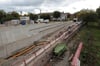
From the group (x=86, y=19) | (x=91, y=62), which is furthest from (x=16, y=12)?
(x=91, y=62)

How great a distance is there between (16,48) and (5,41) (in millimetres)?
1454

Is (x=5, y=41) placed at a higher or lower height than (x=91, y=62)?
higher

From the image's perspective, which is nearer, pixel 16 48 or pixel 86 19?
pixel 16 48

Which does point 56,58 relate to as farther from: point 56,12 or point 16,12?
point 56,12

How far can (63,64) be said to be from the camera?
18.9 m

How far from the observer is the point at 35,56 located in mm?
18641

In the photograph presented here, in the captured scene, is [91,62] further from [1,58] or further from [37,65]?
[1,58]

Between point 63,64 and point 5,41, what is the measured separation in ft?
24.5

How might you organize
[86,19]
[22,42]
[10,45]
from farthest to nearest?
[86,19], [22,42], [10,45]

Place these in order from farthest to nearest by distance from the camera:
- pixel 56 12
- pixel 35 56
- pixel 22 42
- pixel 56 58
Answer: pixel 56 12 → pixel 22 42 → pixel 56 58 → pixel 35 56

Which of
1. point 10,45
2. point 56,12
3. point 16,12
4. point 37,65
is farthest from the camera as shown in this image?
point 56,12

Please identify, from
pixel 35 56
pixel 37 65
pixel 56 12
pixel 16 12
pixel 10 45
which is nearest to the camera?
pixel 37 65

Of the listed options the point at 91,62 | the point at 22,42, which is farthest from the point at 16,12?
the point at 91,62

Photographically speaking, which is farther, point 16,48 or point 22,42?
point 22,42
